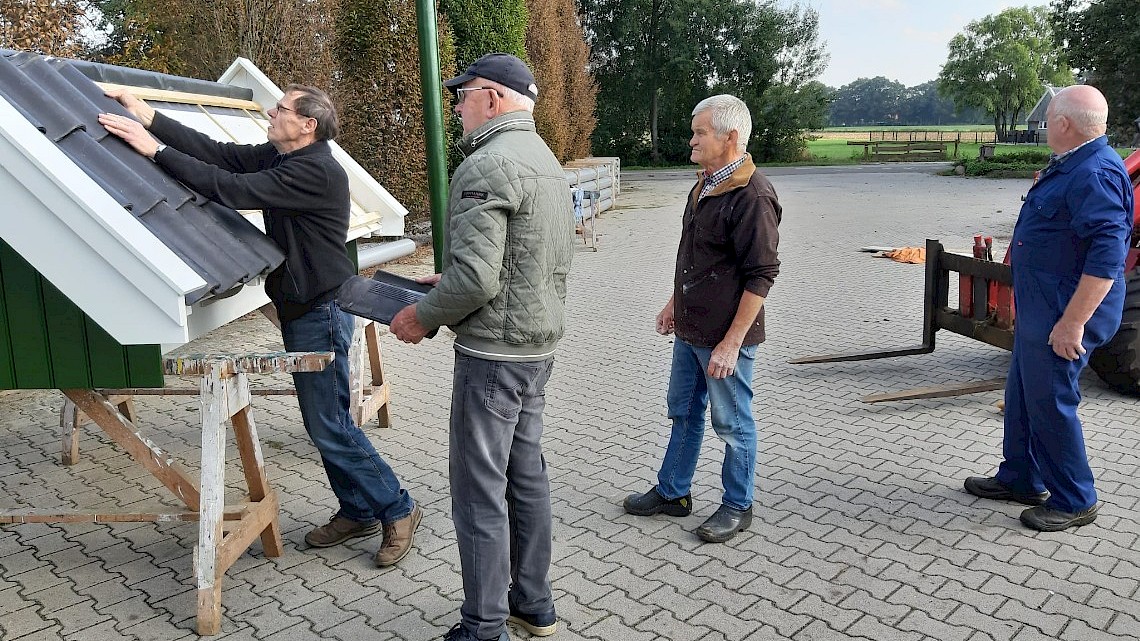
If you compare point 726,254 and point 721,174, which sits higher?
point 721,174

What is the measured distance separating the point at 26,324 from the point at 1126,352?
6.00m

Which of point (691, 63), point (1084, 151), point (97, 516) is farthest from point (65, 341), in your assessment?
point (691, 63)

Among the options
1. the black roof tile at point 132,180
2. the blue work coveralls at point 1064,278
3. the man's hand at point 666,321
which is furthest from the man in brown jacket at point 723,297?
the black roof tile at point 132,180

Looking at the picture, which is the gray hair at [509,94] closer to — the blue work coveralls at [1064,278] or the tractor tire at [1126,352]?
the blue work coveralls at [1064,278]

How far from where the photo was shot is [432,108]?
8477mm

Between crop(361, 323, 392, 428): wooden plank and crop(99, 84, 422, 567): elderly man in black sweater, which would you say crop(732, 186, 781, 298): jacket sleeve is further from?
crop(361, 323, 392, 428): wooden plank

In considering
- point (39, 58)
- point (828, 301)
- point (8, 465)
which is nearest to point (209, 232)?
point (39, 58)

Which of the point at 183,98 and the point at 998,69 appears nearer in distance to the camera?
the point at 183,98

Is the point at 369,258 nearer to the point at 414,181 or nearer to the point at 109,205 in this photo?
the point at 414,181

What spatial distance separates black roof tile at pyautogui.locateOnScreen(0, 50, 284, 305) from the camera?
312cm

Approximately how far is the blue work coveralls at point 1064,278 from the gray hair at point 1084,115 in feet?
0.20

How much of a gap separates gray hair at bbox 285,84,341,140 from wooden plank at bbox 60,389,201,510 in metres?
1.34

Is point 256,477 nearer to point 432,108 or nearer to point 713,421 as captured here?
point 713,421

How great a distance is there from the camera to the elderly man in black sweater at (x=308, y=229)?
352 cm
